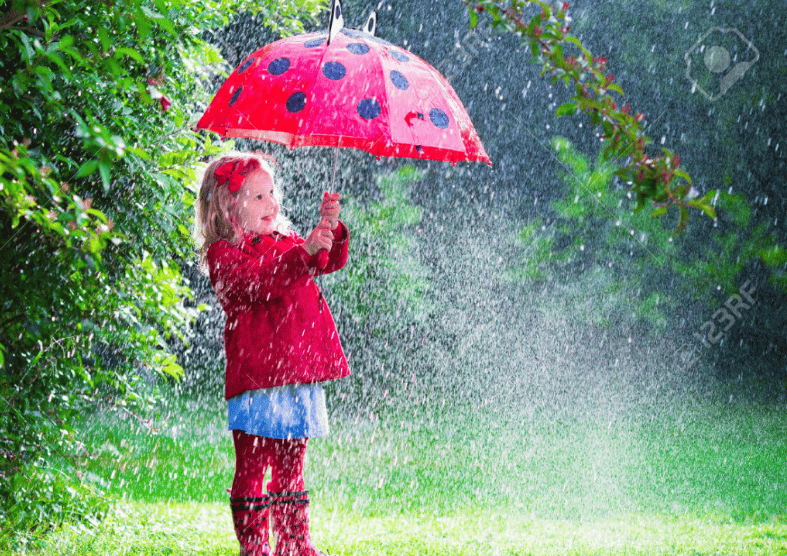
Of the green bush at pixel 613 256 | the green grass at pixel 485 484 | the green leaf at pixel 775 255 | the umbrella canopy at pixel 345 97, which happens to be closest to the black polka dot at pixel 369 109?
the umbrella canopy at pixel 345 97

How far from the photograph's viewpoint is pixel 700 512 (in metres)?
4.97

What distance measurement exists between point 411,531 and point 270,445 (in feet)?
4.78

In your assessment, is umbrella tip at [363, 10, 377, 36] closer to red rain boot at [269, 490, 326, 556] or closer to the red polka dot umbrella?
the red polka dot umbrella

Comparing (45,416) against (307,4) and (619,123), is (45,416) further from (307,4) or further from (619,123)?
(307,4)

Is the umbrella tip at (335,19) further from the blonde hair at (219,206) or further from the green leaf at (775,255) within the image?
the green leaf at (775,255)

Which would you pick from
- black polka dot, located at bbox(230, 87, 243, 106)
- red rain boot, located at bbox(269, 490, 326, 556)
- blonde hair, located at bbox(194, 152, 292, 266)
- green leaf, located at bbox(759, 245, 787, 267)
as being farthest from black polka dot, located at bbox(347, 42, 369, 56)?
green leaf, located at bbox(759, 245, 787, 267)

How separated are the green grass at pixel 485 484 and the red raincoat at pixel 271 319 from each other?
3.13 feet

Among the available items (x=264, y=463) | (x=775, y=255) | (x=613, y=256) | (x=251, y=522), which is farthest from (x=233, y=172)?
(x=775, y=255)

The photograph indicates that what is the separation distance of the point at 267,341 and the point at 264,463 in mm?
392

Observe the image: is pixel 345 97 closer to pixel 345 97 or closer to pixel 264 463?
pixel 345 97

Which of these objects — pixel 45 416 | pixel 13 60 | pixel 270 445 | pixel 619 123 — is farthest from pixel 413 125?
pixel 45 416

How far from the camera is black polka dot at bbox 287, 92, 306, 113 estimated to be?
2.51 m

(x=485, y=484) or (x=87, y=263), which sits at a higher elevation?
(x=87, y=263)

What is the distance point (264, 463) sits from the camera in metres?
2.72
